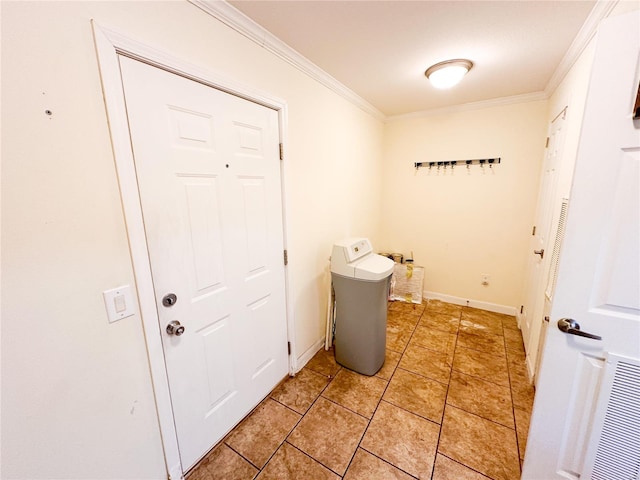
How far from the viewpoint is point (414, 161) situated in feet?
10.5

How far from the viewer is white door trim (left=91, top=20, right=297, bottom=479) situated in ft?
2.95

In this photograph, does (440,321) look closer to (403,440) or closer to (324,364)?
(324,364)

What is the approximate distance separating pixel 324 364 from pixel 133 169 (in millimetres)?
1965

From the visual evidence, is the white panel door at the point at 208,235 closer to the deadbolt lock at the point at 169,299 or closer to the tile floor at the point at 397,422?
the deadbolt lock at the point at 169,299

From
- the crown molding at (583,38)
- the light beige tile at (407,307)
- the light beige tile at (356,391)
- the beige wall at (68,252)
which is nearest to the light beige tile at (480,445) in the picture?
the light beige tile at (356,391)

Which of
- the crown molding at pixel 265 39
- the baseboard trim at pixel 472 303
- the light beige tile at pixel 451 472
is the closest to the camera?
the crown molding at pixel 265 39

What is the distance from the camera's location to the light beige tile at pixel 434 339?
2.37 meters

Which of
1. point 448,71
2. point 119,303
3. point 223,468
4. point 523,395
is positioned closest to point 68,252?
point 119,303

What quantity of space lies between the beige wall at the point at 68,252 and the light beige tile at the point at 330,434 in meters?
0.74

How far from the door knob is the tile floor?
0.81 metres

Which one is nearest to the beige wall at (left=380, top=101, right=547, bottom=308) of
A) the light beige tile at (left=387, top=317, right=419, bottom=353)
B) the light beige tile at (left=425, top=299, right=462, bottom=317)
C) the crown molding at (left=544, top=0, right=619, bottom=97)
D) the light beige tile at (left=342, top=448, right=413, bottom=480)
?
the light beige tile at (left=425, top=299, right=462, bottom=317)

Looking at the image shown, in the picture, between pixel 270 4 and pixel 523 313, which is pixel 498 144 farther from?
pixel 270 4

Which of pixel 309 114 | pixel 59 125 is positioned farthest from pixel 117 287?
pixel 309 114

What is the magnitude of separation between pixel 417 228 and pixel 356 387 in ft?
7.09
